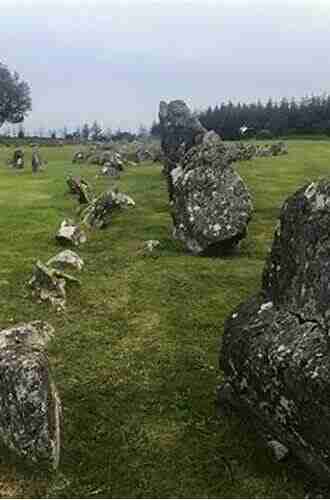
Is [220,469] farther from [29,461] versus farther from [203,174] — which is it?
[203,174]

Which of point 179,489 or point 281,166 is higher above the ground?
point 281,166

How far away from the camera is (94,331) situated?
709 inches

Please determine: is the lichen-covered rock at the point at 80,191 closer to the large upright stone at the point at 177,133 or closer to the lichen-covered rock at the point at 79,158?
the large upright stone at the point at 177,133

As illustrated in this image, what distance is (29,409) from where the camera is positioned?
39.8 ft

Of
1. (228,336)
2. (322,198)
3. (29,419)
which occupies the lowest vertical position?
(29,419)

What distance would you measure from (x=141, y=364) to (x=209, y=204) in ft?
34.8

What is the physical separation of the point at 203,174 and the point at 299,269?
13.8 metres

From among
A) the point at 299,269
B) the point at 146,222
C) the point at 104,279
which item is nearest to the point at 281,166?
the point at 146,222

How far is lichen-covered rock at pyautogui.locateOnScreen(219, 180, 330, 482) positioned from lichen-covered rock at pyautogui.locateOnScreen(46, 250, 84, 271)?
32.9ft

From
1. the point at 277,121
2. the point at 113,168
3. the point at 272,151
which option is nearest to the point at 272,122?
the point at 277,121

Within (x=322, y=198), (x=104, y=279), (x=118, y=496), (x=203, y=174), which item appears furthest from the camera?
(x=203, y=174)

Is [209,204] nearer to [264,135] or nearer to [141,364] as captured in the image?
[141,364]

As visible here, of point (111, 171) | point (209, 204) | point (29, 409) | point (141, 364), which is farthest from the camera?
point (111, 171)

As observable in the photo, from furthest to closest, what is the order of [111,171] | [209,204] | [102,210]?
[111,171] < [102,210] < [209,204]
